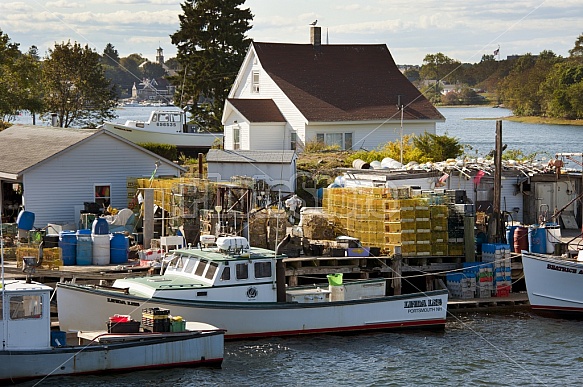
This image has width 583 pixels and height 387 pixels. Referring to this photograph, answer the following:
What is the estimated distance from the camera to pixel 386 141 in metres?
55.7

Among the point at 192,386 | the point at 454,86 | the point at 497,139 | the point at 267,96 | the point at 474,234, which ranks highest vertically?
the point at 454,86

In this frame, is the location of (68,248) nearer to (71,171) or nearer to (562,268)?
(71,171)

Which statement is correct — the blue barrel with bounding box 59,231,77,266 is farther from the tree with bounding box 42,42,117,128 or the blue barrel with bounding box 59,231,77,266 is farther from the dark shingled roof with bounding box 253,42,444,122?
the tree with bounding box 42,42,117,128

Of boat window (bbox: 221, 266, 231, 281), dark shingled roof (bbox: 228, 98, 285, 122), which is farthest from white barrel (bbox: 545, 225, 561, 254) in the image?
dark shingled roof (bbox: 228, 98, 285, 122)

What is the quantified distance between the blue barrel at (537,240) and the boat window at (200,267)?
458 inches

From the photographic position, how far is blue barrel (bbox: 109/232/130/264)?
3262 centimetres

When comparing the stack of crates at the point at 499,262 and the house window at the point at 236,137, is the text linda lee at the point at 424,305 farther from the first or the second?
the house window at the point at 236,137

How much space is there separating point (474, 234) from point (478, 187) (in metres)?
5.46

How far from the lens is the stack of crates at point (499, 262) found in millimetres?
33844

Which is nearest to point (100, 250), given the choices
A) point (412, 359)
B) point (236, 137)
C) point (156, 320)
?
point (156, 320)

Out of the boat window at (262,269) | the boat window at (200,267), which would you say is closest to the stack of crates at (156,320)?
the boat window at (200,267)

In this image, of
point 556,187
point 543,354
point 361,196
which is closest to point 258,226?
point 361,196

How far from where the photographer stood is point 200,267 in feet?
92.2

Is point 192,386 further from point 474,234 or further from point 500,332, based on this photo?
point 474,234
